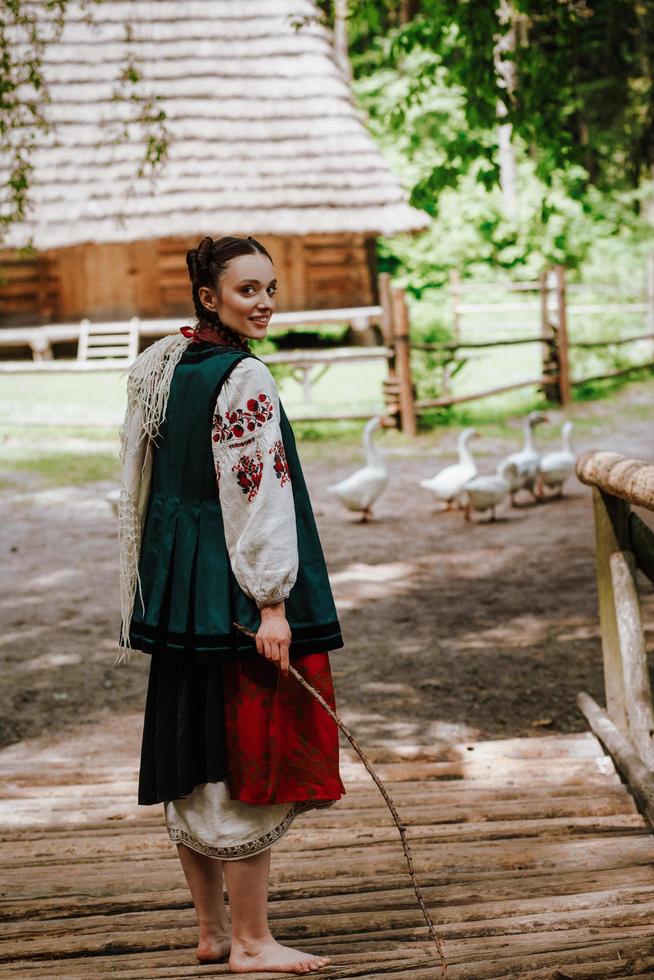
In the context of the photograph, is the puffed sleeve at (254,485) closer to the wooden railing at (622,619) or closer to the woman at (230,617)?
the woman at (230,617)

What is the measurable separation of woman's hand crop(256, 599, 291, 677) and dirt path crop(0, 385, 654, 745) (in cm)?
266

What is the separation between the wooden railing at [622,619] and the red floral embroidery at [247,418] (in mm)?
1406

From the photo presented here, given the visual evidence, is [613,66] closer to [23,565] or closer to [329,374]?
[23,565]

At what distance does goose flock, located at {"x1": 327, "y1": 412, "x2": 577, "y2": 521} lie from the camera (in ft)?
29.0

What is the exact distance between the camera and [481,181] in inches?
265

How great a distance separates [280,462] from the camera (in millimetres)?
2324

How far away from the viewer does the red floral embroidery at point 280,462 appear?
2314mm

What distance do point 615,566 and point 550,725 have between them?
157cm

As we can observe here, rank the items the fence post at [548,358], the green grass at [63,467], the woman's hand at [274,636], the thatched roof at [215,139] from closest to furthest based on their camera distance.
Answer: the woman's hand at [274,636] → the green grass at [63,467] → the fence post at [548,358] → the thatched roof at [215,139]

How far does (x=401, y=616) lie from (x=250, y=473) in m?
4.64

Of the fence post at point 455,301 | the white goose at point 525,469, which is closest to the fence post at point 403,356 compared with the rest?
the white goose at point 525,469

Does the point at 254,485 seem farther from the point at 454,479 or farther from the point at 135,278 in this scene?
the point at 135,278

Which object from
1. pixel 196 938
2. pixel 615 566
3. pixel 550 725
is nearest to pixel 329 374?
pixel 550 725

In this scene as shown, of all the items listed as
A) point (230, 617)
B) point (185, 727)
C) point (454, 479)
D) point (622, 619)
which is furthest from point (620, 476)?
point (454, 479)
